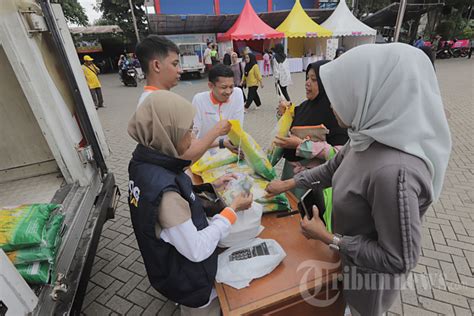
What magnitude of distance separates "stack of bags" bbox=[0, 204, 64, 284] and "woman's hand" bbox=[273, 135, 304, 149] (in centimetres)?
161

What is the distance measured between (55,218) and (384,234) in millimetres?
1799

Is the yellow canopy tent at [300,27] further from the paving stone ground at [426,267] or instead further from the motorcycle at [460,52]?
the motorcycle at [460,52]

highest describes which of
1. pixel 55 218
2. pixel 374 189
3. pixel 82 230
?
pixel 374 189

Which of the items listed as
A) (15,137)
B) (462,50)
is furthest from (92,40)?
(462,50)

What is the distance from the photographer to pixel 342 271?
4.26ft

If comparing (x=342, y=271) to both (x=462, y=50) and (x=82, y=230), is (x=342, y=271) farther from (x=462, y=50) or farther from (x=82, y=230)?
(x=462, y=50)

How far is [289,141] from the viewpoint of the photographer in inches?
76.7

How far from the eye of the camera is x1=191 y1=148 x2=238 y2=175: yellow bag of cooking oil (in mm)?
2215

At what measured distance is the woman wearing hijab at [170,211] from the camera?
41.8 inches

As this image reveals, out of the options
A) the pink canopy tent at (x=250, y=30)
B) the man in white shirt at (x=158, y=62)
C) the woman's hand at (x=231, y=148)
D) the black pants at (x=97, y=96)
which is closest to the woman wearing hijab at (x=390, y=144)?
the woman's hand at (x=231, y=148)

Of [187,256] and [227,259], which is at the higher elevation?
[187,256]

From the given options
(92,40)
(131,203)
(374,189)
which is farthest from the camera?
(92,40)

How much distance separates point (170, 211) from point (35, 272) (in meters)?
0.85

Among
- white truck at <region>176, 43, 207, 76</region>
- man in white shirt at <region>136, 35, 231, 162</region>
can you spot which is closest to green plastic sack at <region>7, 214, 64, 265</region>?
man in white shirt at <region>136, 35, 231, 162</region>
